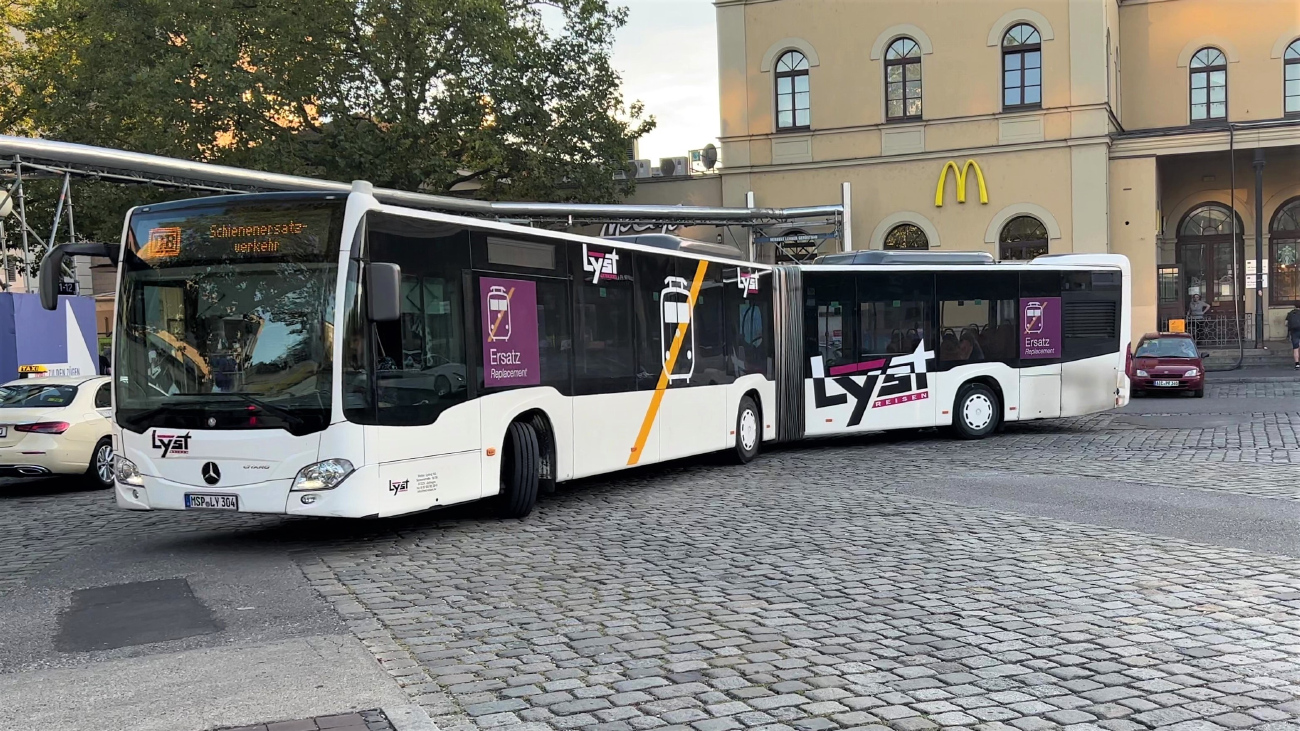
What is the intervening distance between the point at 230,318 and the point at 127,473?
1.59 meters

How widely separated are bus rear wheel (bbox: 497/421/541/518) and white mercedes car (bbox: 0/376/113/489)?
5.52 m

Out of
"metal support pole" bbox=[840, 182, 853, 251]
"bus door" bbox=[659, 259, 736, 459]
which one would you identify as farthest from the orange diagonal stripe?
"metal support pole" bbox=[840, 182, 853, 251]

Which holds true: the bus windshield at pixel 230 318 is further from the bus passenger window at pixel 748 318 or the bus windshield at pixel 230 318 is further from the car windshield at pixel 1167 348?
the car windshield at pixel 1167 348

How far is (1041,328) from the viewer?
1859 centimetres

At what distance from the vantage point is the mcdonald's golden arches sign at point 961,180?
33.0 metres

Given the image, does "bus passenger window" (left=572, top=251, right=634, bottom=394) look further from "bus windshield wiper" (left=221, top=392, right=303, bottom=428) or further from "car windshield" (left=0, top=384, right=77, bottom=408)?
"car windshield" (left=0, top=384, right=77, bottom=408)

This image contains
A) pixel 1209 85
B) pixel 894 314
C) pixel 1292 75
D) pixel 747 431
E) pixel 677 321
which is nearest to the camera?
pixel 677 321

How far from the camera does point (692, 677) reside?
5.56 meters

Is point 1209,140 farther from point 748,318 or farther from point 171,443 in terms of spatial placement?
point 171,443

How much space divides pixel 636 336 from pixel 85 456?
22.5 feet

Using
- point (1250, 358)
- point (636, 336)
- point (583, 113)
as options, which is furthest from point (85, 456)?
point (1250, 358)

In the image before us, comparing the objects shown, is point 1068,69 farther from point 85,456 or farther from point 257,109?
point 85,456

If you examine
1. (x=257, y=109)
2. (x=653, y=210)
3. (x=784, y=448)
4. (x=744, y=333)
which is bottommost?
(x=784, y=448)

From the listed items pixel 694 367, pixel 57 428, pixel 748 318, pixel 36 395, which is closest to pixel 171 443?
pixel 57 428
